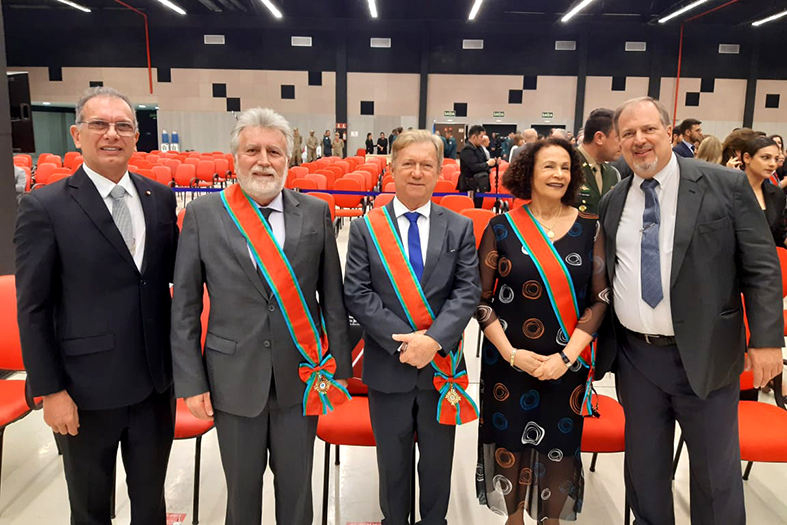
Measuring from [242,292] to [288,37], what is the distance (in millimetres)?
19516

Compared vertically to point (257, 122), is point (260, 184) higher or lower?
lower

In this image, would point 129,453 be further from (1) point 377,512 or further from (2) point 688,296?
Answer: (2) point 688,296

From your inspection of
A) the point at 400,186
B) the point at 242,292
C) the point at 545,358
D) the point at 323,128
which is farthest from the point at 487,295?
the point at 323,128

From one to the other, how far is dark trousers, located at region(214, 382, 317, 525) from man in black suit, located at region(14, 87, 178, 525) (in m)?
0.29

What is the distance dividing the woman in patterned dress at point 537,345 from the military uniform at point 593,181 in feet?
2.94

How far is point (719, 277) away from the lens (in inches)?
69.3

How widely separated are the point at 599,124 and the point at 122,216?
2.45m

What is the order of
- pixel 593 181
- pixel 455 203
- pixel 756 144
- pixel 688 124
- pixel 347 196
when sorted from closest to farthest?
1. pixel 593 181
2. pixel 756 144
3. pixel 688 124
4. pixel 455 203
5. pixel 347 196

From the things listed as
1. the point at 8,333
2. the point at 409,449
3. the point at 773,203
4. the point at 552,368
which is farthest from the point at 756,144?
the point at 8,333

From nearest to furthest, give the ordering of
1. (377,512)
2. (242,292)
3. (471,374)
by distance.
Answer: (242,292), (377,512), (471,374)

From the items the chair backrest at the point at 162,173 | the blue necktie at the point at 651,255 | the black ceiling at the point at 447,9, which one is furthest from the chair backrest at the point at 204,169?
the blue necktie at the point at 651,255

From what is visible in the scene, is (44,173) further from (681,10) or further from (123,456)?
(681,10)

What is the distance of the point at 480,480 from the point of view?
2.08 metres

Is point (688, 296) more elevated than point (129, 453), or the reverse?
point (688, 296)
